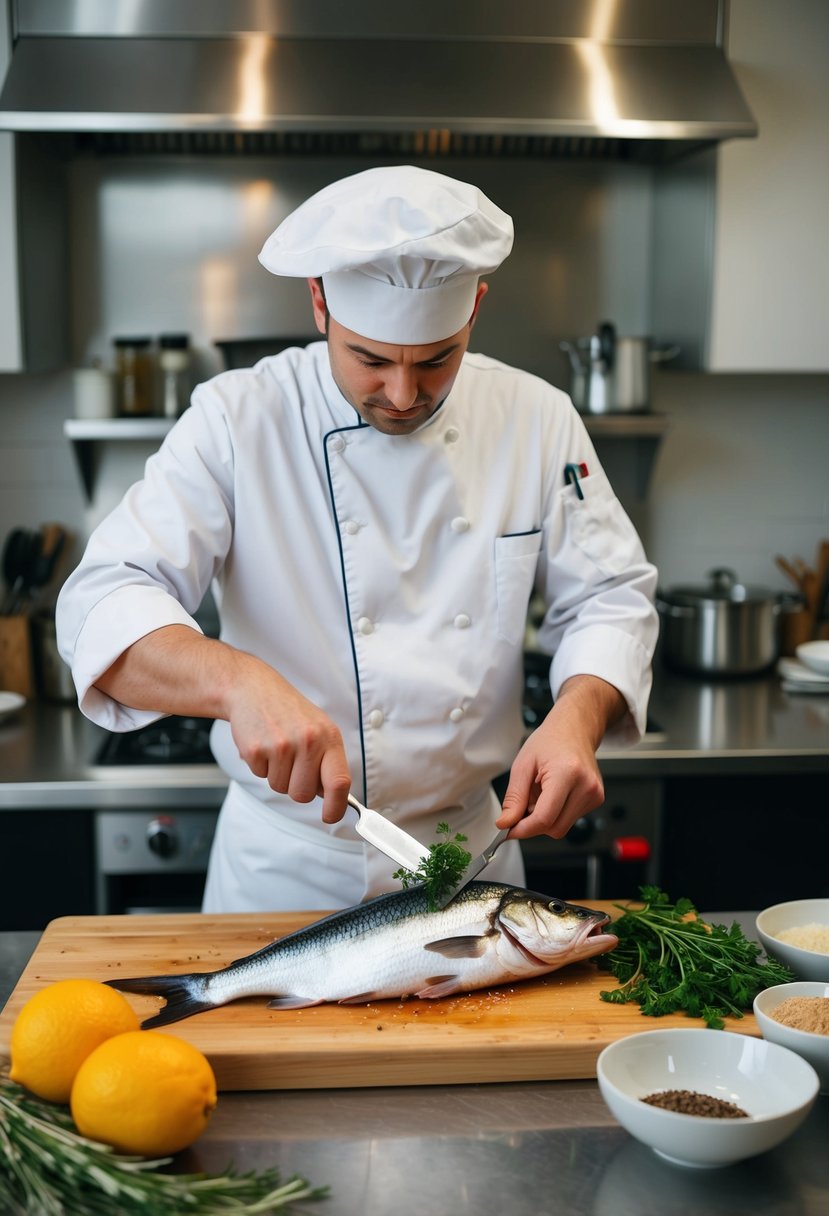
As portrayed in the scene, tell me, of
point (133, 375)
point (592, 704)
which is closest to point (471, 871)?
point (592, 704)

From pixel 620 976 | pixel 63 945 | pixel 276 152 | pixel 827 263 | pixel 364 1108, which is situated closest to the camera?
pixel 364 1108

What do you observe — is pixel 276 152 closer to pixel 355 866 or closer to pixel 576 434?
pixel 576 434

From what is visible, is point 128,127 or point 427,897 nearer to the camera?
point 427,897

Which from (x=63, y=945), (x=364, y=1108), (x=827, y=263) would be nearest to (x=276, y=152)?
(x=827, y=263)

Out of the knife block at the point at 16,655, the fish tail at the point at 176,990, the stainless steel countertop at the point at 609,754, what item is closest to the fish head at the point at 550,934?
the fish tail at the point at 176,990

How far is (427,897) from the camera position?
1.42 metres

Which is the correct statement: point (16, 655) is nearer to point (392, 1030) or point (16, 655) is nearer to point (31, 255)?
point (31, 255)

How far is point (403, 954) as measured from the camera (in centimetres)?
138

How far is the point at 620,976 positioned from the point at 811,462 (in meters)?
2.08

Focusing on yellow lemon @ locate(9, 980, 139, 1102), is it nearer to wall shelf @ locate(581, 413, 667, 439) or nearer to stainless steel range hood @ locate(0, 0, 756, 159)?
stainless steel range hood @ locate(0, 0, 756, 159)

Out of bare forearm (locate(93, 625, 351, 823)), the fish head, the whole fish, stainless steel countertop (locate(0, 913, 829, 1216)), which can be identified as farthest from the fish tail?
the fish head

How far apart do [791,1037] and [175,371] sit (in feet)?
6.93

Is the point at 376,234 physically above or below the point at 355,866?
above

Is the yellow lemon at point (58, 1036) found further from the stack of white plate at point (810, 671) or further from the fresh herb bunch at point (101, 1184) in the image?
the stack of white plate at point (810, 671)
